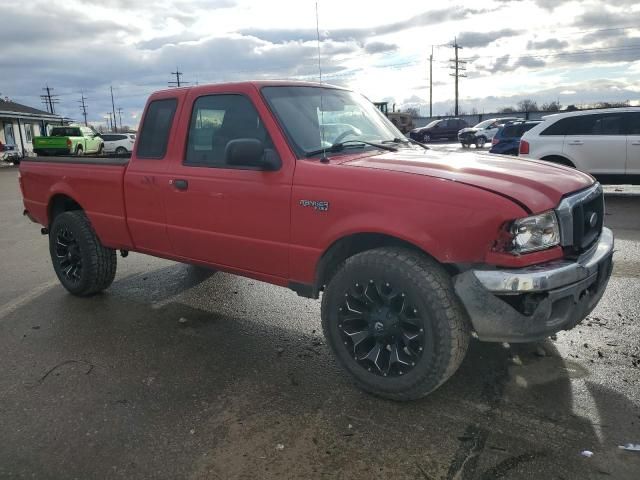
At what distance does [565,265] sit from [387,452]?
53.6 inches

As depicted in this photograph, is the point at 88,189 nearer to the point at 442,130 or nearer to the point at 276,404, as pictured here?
the point at 276,404

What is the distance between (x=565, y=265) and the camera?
2.80 meters

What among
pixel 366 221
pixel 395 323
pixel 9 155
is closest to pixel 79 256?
pixel 366 221

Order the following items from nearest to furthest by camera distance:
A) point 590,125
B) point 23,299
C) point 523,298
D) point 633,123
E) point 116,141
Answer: point 523,298
point 23,299
point 633,123
point 590,125
point 116,141

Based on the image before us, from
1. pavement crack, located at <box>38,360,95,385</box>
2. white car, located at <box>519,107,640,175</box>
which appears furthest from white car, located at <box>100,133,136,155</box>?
pavement crack, located at <box>38,360,95,385</box>

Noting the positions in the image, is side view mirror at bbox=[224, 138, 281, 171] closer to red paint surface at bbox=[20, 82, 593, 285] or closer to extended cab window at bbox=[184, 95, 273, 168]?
red paint surface at bbox=[20, 82, 593, 285]

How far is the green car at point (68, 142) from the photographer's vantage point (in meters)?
27.5

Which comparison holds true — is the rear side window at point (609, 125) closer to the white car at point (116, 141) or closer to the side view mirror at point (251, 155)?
the side view mirror at point (251, 155)

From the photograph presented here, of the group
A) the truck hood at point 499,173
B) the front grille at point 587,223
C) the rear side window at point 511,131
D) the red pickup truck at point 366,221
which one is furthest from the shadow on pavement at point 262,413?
the rear side window at point 511,131

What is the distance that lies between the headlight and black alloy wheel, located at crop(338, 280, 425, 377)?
66cm

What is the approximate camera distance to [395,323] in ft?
10.1

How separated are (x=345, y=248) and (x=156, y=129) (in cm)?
215

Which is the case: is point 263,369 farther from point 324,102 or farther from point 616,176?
point 616,176

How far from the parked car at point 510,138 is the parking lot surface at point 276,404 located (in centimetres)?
1102
